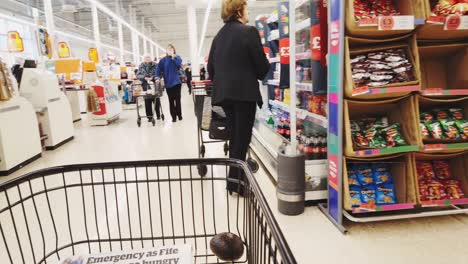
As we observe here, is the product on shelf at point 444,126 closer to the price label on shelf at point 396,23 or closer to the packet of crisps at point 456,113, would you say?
the packet of crisps at point 456,113

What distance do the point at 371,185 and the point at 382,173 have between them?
130 millimetres

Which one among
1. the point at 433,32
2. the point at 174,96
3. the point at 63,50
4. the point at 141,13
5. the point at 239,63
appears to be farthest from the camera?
the point at 141,13

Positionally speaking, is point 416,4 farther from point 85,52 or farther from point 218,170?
point 85,52

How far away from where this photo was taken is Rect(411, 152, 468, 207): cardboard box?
7.79 ft

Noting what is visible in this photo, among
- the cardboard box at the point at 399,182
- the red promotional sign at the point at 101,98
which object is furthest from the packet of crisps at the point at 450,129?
the red promotional sign at the point at 101,98

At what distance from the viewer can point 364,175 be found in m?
2.48

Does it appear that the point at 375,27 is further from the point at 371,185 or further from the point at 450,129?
the point at 371,185

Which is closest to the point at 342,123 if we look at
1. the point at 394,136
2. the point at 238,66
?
the point at 394,136

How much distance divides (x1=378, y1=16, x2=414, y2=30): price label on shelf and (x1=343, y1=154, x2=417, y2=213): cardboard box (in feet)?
2.90

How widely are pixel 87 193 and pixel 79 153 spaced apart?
6.49 ft

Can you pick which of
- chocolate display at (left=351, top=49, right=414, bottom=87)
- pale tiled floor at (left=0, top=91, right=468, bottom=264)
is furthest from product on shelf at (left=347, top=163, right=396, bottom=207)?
chocolate display at (left=351, top=49, right=414, bottom=87)

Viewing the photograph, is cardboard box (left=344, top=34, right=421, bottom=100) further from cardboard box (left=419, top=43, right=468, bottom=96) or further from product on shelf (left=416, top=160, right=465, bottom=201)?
product on shelf (left=416, top=160, right=465, bottom=201)

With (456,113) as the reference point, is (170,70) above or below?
above

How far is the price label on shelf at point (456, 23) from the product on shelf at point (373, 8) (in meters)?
0.33
